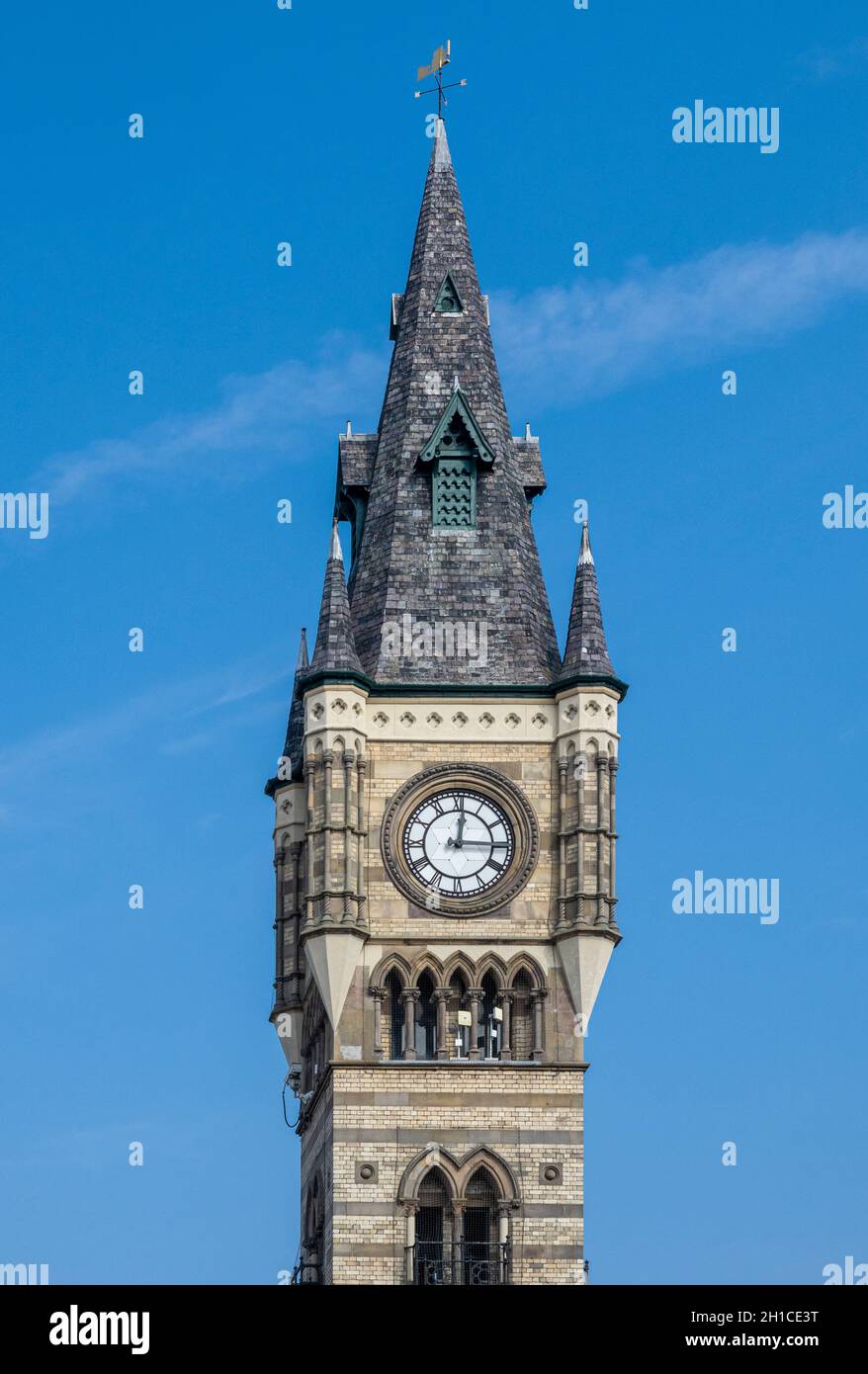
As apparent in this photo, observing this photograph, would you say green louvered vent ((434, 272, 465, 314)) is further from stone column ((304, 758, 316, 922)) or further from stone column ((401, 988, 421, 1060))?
stone column ((401, 988, 421, 1060))

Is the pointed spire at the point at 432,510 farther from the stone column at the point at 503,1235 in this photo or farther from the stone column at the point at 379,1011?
the stone column at the point at 503,1235

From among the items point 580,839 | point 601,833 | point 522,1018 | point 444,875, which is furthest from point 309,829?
point 601,833

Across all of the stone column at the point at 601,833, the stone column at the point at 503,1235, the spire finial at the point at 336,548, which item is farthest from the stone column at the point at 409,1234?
the spire finial at the point at 336,548

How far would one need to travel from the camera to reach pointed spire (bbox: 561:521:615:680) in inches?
3920

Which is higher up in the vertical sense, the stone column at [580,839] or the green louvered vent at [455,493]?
the green louvered vent at [455,493]

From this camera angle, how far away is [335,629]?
100000 mm

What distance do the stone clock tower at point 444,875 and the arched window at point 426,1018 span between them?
7cm

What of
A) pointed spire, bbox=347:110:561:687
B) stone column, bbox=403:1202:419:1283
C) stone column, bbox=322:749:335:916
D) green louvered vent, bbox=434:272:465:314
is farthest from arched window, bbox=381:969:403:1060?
green louvered vent, bbox=434:272:465:314

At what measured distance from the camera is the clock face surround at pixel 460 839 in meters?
97.7

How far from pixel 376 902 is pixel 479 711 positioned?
5.91 meters

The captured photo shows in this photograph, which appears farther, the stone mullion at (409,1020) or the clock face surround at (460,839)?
the clock face surround at (460,839)

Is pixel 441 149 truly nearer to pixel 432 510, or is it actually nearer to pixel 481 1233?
pixel 432 510

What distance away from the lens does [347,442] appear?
10694 centimetres
